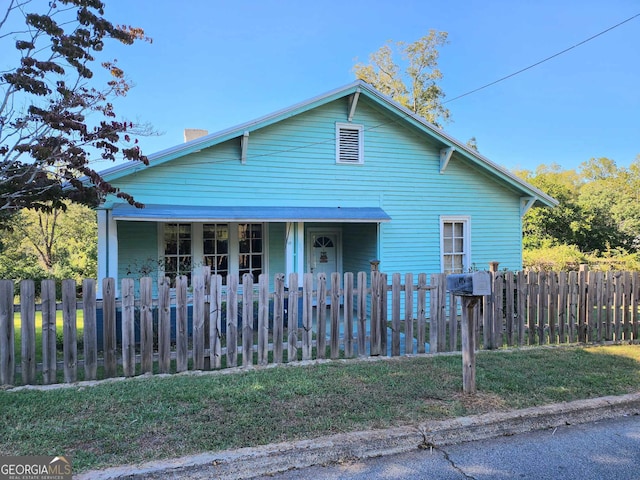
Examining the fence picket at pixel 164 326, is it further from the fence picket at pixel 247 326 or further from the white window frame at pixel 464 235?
the white window frame at pixel 464 235

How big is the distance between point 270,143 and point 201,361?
5795 millimetres

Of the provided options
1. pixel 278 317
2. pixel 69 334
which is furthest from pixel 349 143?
pixel 69 334

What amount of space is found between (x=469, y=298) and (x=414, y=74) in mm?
27491

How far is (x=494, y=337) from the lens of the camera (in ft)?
21.7

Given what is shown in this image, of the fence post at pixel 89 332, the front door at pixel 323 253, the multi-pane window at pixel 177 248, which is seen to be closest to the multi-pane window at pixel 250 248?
the multi-pane window at pixel 177 248

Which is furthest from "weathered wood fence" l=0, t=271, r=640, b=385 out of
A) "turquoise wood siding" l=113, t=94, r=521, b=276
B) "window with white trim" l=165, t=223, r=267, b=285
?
"turquoise wood siding" l=113, t=94, r=521, b=276

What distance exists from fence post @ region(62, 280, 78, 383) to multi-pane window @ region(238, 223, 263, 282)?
5641 millimetres

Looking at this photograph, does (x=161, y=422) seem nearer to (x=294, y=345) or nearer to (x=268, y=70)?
(x=294, y=345)

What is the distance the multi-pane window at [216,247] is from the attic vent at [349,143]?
3524 millimetres

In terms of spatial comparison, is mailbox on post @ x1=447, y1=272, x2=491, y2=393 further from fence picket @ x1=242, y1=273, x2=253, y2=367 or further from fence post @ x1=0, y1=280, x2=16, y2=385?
fence post @ x1=0, y1=280, x2=16, y2=385

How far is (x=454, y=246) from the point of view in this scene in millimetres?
A: 11375

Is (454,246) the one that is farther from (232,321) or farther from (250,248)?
(232,321)

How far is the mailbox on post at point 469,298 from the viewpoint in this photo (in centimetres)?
401

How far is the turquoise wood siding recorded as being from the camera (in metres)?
9.06
